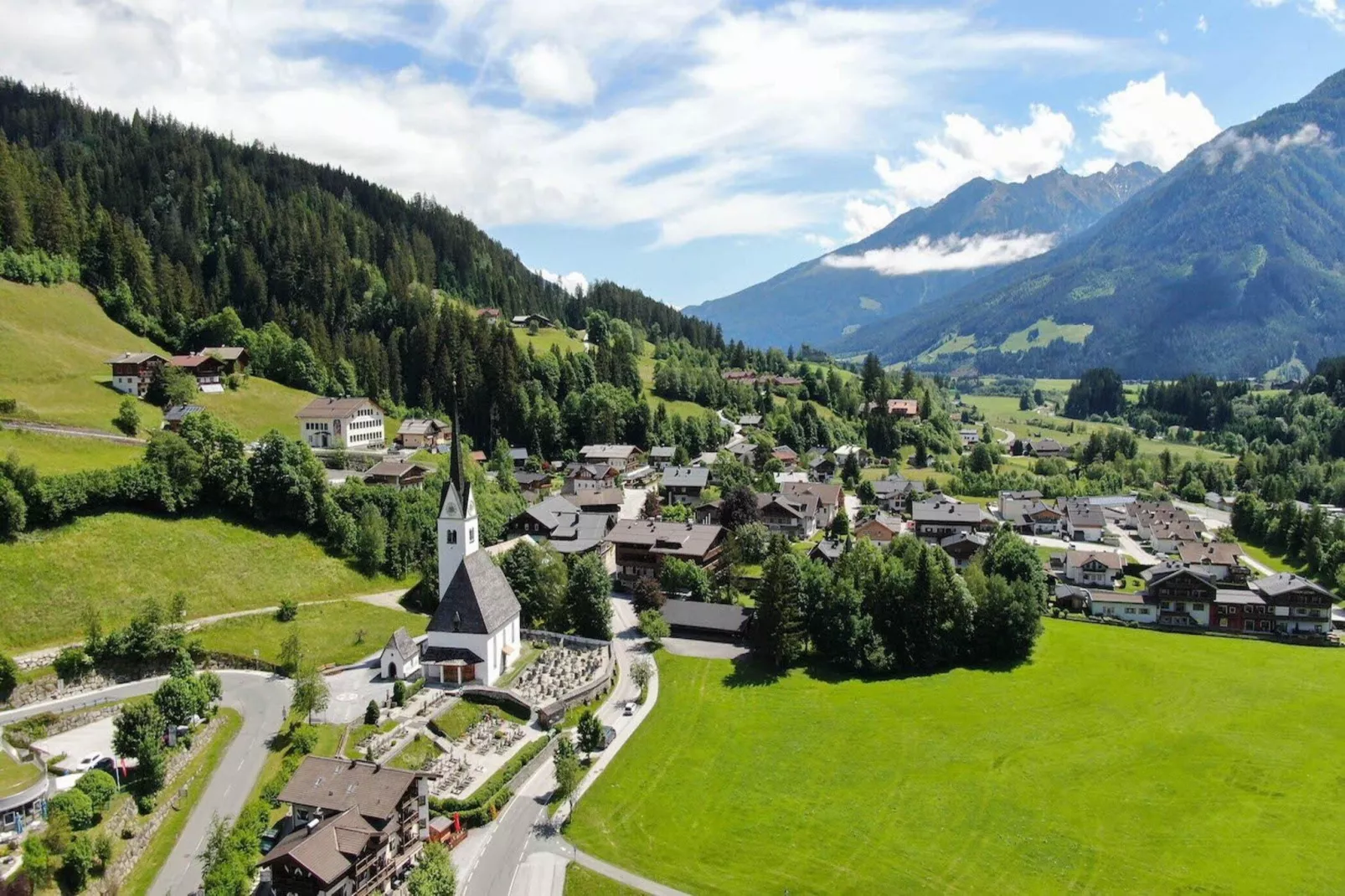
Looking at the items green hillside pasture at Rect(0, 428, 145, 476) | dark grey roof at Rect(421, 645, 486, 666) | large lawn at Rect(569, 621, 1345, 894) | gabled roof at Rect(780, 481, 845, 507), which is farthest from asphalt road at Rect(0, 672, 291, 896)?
gabled roof at Rect(780, 481, 845, 507)

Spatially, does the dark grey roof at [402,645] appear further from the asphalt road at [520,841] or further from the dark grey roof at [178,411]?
the dark grey roof at [178,411]

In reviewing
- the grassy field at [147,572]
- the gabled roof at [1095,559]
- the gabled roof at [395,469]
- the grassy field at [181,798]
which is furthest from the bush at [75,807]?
the gabled roof at [1095,559]

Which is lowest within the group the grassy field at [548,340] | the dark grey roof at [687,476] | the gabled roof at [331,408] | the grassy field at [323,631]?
the grassy field at [323,631]

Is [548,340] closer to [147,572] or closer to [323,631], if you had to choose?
[147,572]

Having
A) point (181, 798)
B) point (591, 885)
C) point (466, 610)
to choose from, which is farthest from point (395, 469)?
point (591, 885)

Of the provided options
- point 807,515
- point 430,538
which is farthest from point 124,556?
point 807,515

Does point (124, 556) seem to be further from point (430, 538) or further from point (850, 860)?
point (850, 860)

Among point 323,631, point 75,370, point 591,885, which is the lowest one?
point 591,885
